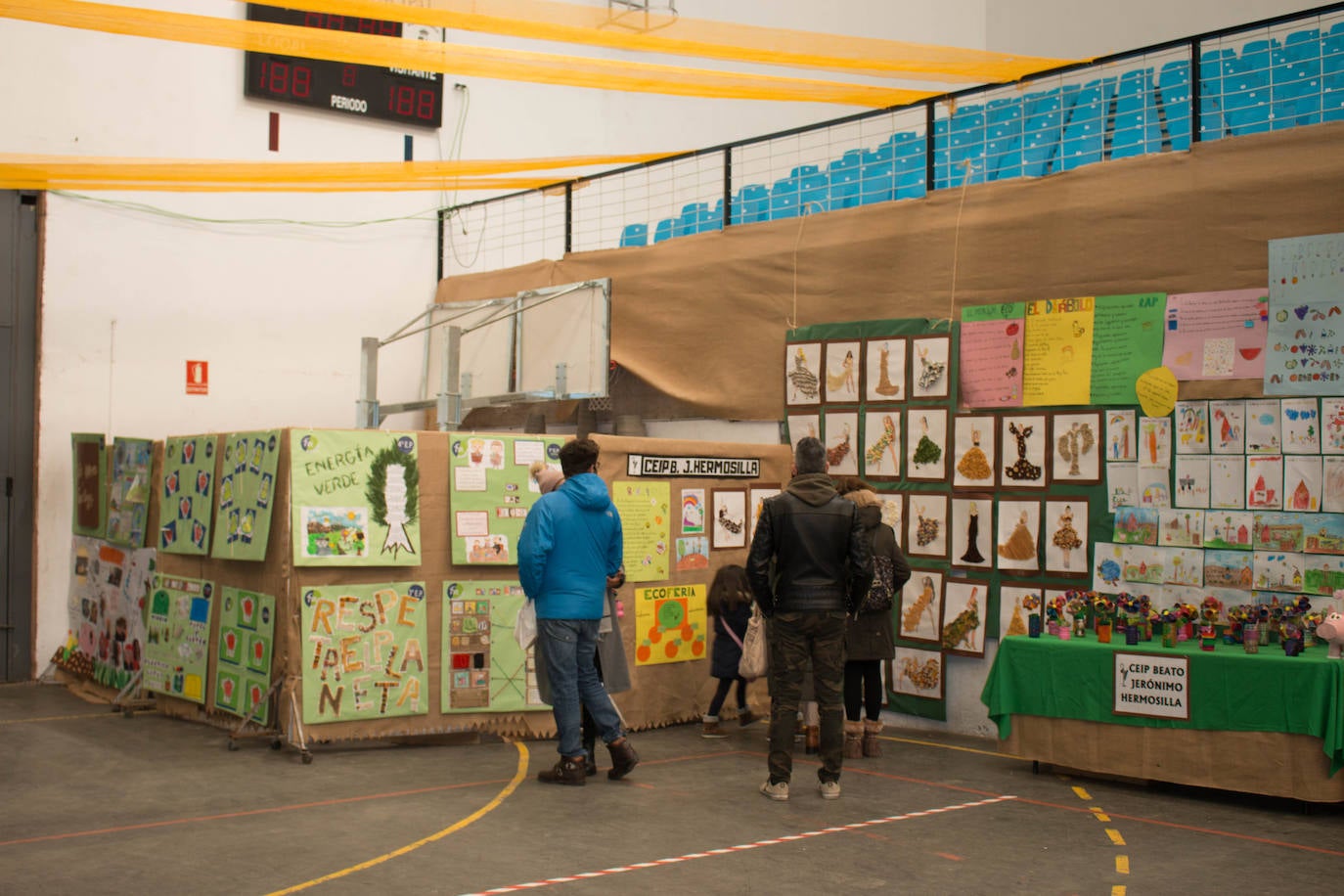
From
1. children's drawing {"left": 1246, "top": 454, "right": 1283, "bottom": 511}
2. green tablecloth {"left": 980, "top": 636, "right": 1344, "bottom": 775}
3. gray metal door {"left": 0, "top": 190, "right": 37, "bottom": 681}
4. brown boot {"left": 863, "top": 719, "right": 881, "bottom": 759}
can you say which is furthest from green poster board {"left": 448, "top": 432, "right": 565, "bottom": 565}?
gray metal door {"left": 0, "top": 190, "right": 37, "bottom": 681}

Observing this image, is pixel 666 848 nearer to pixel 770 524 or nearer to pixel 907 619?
pixel 770 524

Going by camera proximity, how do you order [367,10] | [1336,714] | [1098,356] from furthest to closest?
[1098,356]
[367,10]
[1336,714]

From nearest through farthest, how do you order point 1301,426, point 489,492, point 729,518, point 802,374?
point 1301,426 → point 489,492 → point 729,518 → point 802,374

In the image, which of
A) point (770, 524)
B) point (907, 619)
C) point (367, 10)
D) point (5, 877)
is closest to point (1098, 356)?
point (907, 619)

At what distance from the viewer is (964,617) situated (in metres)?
7.92

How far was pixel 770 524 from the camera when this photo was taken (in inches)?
238

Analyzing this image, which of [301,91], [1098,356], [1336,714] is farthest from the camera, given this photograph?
[301,91]

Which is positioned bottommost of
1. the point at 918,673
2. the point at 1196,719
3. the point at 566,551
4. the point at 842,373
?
the point at 918,673

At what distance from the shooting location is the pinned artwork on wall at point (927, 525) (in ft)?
26.7

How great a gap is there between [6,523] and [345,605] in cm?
441

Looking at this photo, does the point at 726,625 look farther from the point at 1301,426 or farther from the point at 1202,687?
the point at 1301,426

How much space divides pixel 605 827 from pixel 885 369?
4144 millimetres

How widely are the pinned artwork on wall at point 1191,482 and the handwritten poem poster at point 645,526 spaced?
10.5ft

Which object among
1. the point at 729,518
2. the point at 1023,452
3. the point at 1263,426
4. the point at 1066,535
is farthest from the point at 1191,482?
the point at 729,518
